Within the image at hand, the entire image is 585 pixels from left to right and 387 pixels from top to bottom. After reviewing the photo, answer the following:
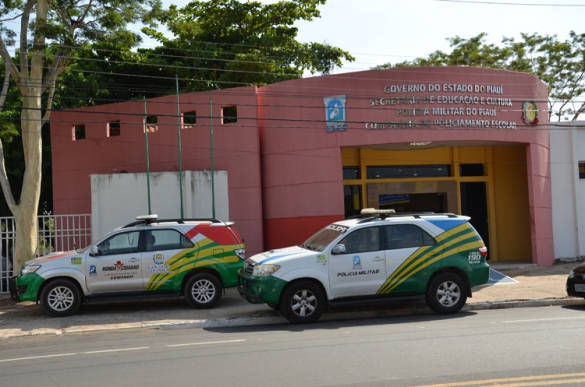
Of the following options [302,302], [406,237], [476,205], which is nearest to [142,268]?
[302,302]

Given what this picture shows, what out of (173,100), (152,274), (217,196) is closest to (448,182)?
(217,196)

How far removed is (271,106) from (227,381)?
1205 cm

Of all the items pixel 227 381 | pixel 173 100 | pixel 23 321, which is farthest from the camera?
pixel 173 100

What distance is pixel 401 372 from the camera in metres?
7.16

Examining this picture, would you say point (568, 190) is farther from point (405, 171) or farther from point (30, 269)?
point (30, 269)

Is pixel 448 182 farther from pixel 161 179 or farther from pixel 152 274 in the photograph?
pixel 152 274

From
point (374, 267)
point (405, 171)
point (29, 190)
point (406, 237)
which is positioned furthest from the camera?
point (405, 171)

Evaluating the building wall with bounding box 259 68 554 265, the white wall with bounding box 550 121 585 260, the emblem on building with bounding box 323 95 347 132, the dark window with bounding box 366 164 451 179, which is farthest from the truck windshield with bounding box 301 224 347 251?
the white wall with bounding box 550 121 585 260

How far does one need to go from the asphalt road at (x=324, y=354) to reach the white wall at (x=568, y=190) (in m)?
8.99

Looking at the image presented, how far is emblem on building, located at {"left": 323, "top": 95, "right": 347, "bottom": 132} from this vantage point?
17422mm

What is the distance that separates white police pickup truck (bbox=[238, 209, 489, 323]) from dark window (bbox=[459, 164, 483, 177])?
29.8 ft

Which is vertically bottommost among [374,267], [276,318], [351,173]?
[276,318]

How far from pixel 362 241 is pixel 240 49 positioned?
17.9 metres

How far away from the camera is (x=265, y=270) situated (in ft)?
36.3
